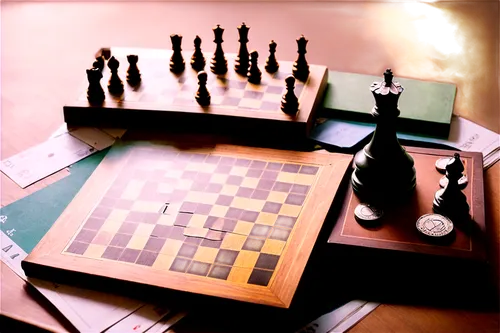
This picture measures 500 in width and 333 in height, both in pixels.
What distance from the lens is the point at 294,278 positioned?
4.86ft

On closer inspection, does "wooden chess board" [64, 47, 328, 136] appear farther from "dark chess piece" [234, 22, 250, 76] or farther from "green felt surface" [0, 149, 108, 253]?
"green felt surface" [0, 149, 108, 253]

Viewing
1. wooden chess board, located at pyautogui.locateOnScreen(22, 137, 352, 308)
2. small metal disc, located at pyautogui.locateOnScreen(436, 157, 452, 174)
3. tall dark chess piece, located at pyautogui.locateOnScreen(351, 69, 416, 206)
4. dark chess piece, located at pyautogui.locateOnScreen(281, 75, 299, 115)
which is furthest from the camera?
dark chess piece, located at pyautogui.locateOnScreen(281, 75, 299, 115)

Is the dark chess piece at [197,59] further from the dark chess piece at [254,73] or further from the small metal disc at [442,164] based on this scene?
the small metal disc at [442,164]

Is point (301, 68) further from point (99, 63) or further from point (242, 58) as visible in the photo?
point (99, 63)

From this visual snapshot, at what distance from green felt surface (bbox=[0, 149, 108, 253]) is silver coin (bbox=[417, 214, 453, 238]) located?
2.97ft

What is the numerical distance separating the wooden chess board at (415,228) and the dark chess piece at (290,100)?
353 millimetres

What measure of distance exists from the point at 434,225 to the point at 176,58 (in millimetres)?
1083

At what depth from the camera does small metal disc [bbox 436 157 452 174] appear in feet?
5.87

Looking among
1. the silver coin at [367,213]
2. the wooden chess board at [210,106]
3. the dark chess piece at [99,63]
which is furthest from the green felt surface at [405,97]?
the dark chess piece at [99,63]

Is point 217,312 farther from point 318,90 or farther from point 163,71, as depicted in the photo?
point 163,71

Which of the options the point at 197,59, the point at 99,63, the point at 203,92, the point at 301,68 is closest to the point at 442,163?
the point at 301,68

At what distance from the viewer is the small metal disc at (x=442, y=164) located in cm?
179

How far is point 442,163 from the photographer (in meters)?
1.81

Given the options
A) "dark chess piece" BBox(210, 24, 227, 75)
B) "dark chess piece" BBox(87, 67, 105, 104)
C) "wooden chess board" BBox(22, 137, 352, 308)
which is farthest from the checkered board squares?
"dark chess piece" BBox(210, 24, 227, 75)
